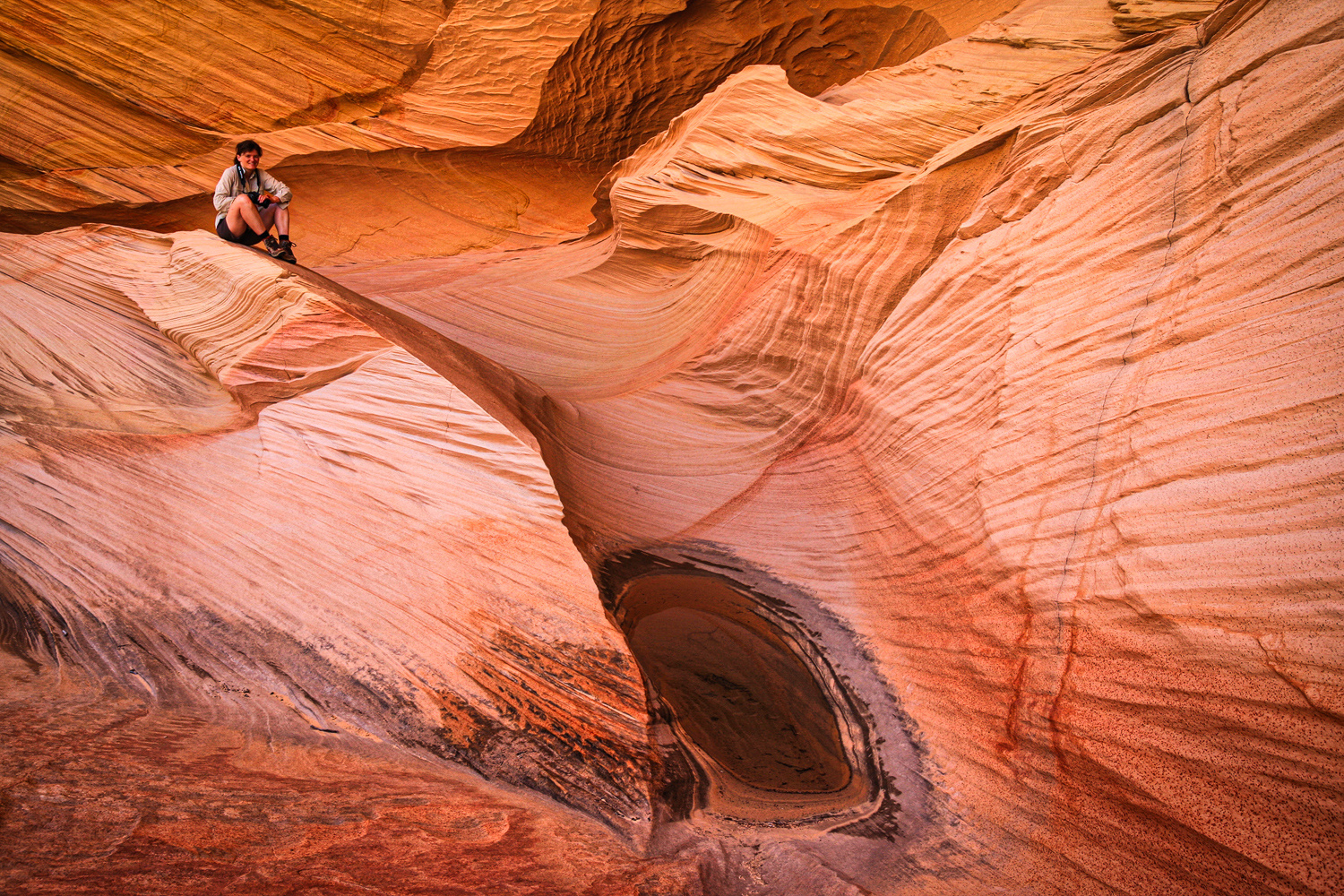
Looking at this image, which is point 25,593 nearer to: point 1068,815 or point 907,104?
point 1068,815

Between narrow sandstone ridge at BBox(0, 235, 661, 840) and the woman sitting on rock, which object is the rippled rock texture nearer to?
narrow sandstone ridge at BBox(0, 235, 661, 840)

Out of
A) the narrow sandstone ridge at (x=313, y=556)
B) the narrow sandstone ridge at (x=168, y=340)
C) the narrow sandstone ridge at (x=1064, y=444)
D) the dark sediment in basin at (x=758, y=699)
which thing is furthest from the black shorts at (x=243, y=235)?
the dark sediment in basin at (x=758, y=699)

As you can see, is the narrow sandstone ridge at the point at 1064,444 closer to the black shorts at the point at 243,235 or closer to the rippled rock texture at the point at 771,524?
the rippled rock texture at the point at 771,524

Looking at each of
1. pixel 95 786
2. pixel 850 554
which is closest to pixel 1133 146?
pixel 850 554

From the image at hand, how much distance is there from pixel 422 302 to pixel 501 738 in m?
4.43

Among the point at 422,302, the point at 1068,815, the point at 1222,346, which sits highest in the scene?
the point at 422,302

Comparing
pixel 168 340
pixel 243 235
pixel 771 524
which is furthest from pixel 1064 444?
pixel 243 235

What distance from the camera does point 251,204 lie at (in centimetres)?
466

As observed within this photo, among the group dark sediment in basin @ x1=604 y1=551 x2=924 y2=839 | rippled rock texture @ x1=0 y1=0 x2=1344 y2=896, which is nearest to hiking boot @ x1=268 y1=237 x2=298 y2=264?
rippled rock texture @ x1=0 y1=0 x2=1344 y2=896

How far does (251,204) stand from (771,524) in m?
3.71

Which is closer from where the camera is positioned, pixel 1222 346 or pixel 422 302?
pixel 1222 346

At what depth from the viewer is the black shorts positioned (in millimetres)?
4664

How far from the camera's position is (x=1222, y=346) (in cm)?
258

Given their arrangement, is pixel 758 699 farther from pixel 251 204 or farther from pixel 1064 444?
pixel 251 204
